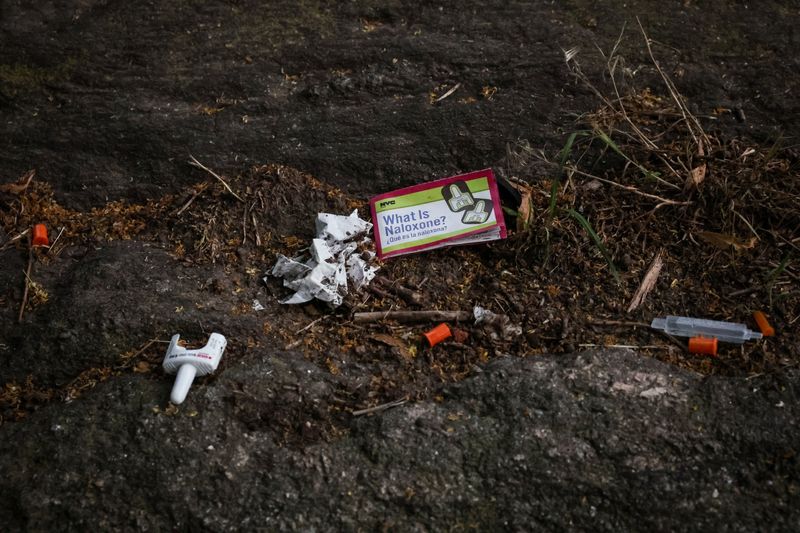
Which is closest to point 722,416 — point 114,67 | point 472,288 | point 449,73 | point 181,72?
point 472,288

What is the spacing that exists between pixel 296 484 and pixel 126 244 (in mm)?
1410

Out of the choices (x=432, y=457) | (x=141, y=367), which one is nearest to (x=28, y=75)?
(x=141, y=367)

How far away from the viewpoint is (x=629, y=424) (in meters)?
2.43

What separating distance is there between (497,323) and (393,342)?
401mm

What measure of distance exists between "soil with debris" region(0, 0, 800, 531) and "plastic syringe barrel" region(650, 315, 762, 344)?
4cm

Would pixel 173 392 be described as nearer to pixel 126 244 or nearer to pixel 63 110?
pixel 126 244

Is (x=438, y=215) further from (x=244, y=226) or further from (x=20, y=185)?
(x=20, y=185)

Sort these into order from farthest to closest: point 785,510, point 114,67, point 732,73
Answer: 1. point 114,67
2. point 732,73
3. point 785,510

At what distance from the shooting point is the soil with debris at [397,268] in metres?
2.32

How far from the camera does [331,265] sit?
293cm

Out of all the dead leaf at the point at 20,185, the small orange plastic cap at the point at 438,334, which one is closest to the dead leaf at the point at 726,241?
the small orange plastic cap at the point at 438,334

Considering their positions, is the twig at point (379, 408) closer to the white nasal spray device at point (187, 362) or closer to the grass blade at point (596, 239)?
the white nasal spray device at point (187, 362)

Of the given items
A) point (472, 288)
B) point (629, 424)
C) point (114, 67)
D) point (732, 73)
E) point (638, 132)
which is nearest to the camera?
point (629, 424)

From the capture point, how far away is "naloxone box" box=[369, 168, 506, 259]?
3.08m
